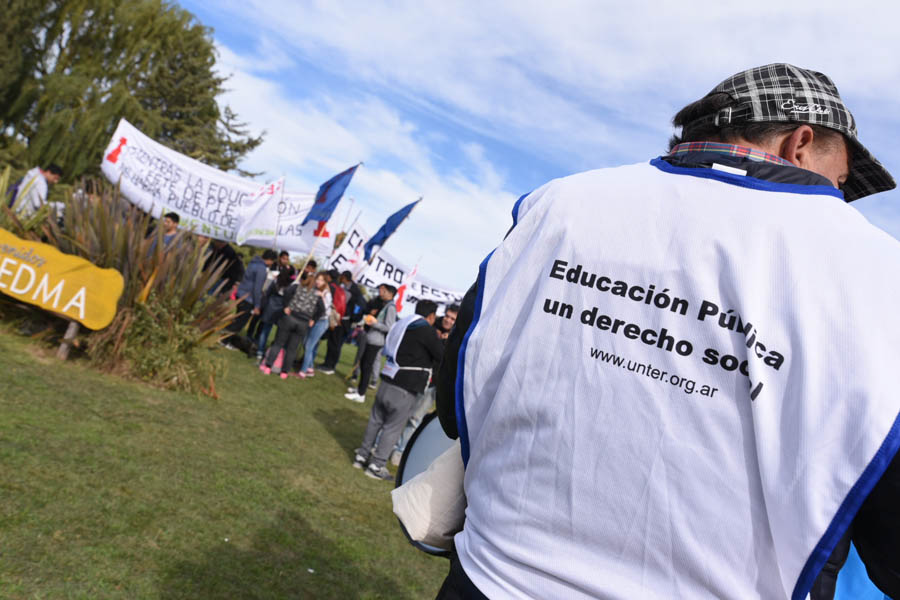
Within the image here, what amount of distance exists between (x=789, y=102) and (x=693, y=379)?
63cm

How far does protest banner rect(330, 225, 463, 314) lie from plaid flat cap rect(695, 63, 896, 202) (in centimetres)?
1289

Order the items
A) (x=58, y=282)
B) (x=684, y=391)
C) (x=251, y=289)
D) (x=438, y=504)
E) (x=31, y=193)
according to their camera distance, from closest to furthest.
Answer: (x=684, y=391) < (x=438, y=504) < (x=58, y=282) < (x=31, y=193) < (x=251, y=289)

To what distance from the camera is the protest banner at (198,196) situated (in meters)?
13.3

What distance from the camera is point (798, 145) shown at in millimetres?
1392

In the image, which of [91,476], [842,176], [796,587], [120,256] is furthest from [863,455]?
[120,256]

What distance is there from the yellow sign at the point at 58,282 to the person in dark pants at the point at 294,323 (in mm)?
3844

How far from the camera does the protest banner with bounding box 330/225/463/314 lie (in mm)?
16234

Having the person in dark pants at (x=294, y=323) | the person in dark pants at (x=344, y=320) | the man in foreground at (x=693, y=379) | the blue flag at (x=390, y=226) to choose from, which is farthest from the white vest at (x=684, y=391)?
the person in dark pants at (x=344, y=320)

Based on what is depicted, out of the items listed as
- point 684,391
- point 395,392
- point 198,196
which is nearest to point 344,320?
point 198,196

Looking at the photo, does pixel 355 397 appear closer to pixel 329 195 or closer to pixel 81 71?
pixel 329 195

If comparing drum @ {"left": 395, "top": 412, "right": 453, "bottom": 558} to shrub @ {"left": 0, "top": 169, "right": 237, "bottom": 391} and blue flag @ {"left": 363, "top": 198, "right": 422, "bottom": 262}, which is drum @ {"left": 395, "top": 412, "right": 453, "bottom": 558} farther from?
blue flag @ {"left": 363, "top": 198, "right": 422, "bottom": 262}

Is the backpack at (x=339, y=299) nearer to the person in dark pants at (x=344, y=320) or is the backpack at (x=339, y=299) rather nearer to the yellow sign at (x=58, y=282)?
the person in dark pants at (x=344, y=320)

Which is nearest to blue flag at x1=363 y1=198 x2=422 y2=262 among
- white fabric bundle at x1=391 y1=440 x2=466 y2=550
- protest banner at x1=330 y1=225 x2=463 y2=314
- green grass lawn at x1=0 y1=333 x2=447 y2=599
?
protest banner at x1=330 y1=225 x2=463 y2=314

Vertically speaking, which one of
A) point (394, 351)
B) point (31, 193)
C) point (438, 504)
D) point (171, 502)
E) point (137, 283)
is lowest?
point (171, 502)
